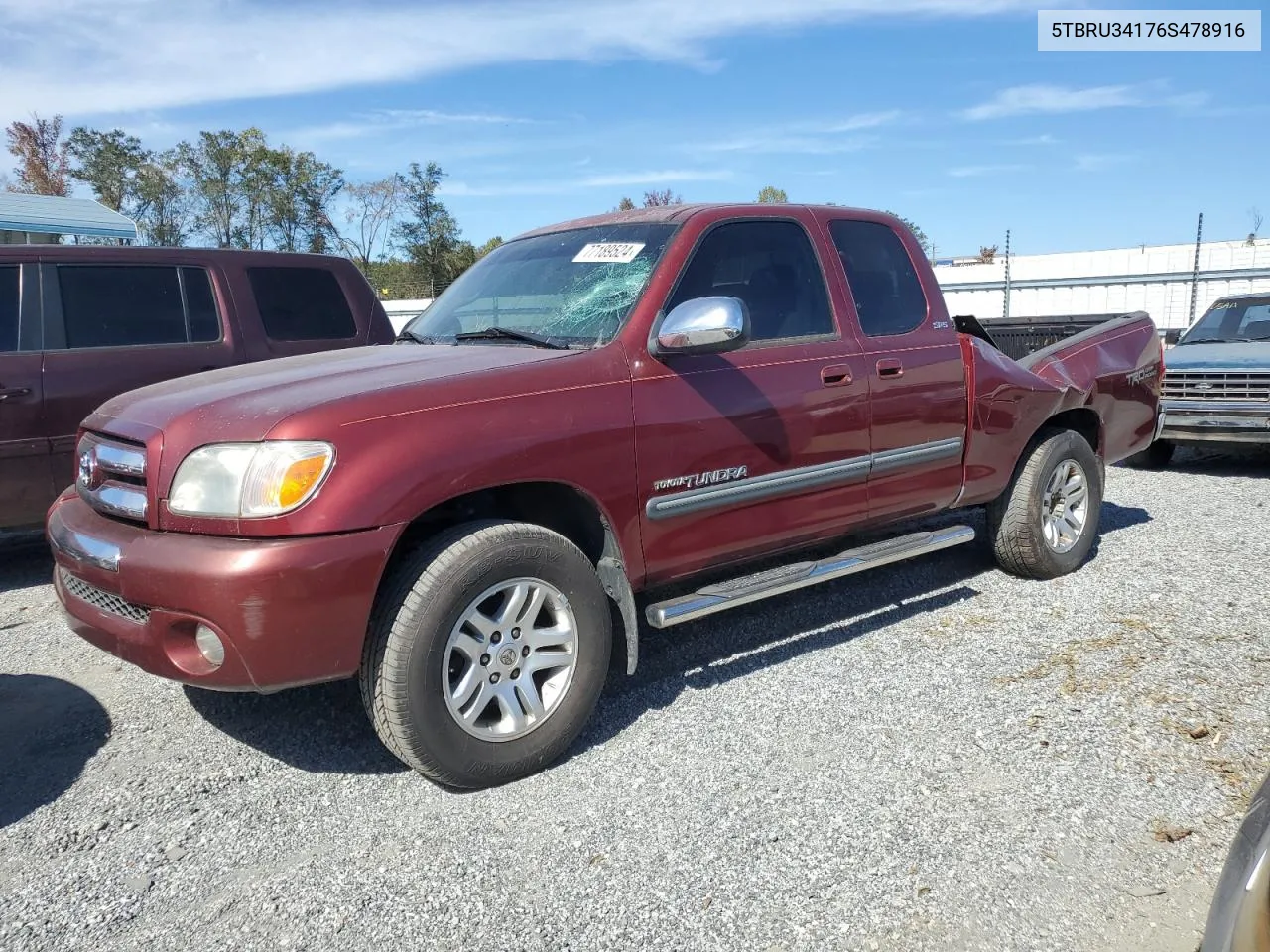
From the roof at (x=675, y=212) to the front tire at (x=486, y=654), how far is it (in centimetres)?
155

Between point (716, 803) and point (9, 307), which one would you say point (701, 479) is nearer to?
point (716, 803)

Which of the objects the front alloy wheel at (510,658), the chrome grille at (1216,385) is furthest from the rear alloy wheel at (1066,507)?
the chrome grille at (1216,385)

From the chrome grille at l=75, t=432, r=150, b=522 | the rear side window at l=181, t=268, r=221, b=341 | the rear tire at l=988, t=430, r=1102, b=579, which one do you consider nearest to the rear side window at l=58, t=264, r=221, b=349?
the rear side window at l=181, t=268, r=221, b=341

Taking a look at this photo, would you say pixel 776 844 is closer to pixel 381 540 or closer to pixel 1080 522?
pixel 381 540

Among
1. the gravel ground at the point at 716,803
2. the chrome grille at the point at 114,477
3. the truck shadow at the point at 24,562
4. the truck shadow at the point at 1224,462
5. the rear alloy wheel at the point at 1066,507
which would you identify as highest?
the chrome grille at the point at 114,477

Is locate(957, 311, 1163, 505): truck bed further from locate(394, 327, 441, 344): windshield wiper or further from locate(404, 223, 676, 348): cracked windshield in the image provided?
locate(394, 327, 441, 344): windshield wiper

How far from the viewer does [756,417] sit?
3645mm

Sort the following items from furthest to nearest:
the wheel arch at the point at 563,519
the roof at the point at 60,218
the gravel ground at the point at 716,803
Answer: the roof at the point at 60,218
the wheel arch at the point at 563,519
the gravel ground at the point at 716,803

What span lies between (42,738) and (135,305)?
302cm

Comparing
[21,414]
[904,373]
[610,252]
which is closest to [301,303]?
[21,414]

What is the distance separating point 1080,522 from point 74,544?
480 centimetres

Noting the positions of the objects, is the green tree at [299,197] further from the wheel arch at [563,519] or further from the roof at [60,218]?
the wheel arch at [563,519]

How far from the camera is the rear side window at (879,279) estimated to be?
4246mm

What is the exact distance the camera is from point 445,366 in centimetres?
320
